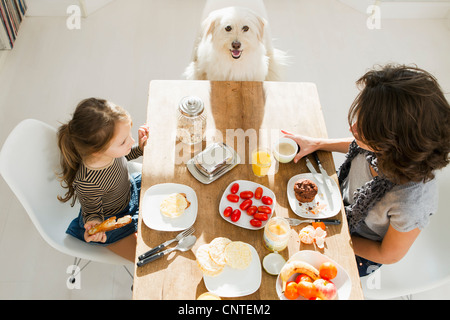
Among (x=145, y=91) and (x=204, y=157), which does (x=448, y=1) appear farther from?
(x=204, y=157)

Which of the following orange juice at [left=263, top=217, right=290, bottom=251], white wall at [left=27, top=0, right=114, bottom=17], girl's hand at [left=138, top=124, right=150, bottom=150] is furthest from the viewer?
white wall at [left=27, top=0, right=114, bottom=17]

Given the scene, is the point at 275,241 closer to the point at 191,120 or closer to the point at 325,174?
the point at 325,174

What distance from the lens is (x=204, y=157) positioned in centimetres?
139

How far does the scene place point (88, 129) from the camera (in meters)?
1.31

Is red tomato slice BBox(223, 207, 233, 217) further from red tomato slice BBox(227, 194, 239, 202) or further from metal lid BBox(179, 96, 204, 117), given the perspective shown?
metal lid BBox(179, 96, 204, 117)

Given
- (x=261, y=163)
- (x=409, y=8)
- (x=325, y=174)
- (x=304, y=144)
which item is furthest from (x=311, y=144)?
(x=409, y=8)

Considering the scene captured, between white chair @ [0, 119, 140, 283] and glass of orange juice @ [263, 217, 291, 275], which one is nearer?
glass of orange juice @ [263, 217, 291, 275]

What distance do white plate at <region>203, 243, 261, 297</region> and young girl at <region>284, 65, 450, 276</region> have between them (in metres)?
0.44

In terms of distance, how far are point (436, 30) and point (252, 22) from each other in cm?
223

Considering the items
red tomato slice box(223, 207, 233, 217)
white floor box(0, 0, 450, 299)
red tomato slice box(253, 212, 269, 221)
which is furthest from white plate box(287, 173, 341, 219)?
white floor box(0, 0, 450, 299)

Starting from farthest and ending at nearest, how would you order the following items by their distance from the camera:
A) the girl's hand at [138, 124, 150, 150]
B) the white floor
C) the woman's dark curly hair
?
the white floor, the girl's hand at [138, 124, 150, 150], the woman's dark curly hair

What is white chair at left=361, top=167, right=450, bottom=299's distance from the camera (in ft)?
4.67

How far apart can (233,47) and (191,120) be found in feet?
2.48
